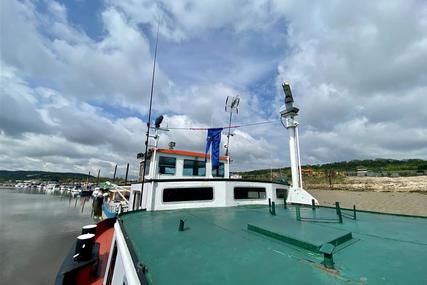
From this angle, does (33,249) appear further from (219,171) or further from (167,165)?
(219,171)

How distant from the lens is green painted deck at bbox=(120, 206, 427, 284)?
2.81 m

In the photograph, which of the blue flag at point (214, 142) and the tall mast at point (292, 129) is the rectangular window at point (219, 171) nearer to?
the blue flag at point (214, 142)

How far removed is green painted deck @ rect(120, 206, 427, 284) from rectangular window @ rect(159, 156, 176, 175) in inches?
281

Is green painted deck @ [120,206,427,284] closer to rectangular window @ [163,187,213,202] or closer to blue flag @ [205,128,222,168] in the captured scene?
rectangular window @ [163,187,213,202]

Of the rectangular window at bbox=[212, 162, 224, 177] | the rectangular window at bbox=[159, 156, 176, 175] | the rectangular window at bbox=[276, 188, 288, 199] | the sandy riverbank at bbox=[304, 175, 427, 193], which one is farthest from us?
the sandy riverbank at bbox=[304, 175, 427, 193]

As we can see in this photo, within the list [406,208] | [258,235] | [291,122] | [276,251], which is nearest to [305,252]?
[276,251]

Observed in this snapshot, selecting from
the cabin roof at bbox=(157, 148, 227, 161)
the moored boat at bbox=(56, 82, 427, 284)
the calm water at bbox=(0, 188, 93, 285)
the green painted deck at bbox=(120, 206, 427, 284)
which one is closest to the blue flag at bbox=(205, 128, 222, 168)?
the cabin roof at bbox=(157, 148, 227, 161)

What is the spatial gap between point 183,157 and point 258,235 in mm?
9055

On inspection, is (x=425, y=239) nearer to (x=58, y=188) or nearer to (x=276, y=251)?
(x=276, y=251)

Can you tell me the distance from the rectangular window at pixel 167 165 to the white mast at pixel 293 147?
747 cm

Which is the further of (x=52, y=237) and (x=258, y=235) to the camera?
(x=52, y=237)

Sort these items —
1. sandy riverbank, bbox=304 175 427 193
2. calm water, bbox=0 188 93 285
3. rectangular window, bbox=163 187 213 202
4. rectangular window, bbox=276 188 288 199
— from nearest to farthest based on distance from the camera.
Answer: rectangular window, bbox=163 187 213 202
calm water, bbox=0 188 93 285
rectangular window, bbox=276 188 288 199
sandy riverbank, bbox=304 175 427 193

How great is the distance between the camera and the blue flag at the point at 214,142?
12.5 m

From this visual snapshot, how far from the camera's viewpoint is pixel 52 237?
20.7 meters
